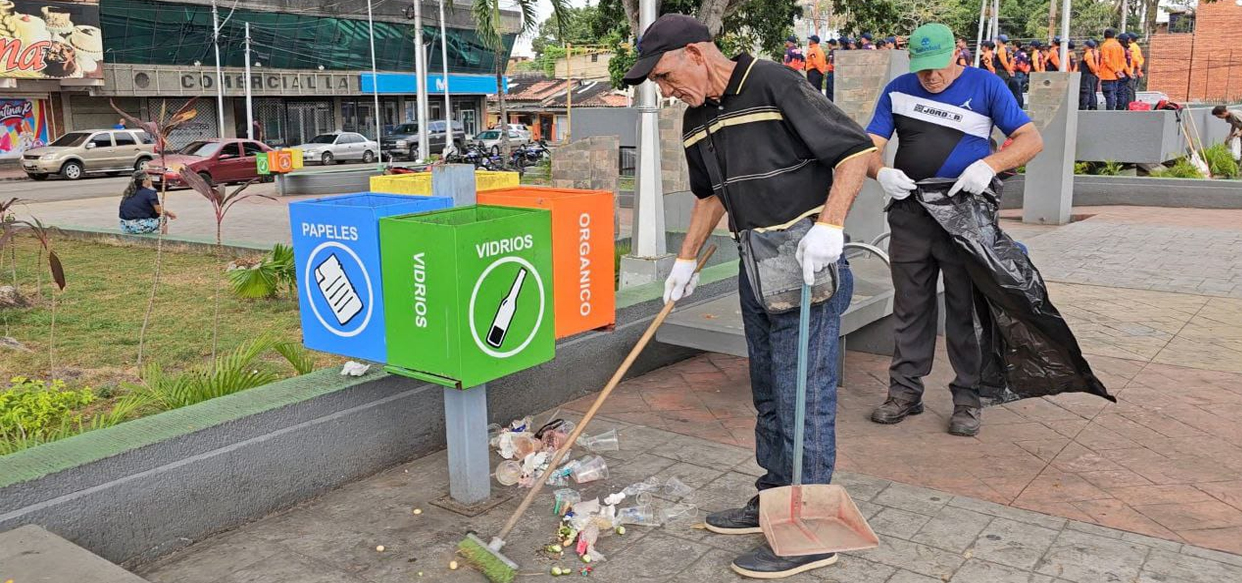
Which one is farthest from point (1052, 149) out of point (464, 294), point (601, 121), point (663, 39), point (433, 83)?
point (433, 83)

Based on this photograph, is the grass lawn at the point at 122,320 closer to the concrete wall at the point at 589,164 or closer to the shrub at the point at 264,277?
the shrub at the point at 264,277

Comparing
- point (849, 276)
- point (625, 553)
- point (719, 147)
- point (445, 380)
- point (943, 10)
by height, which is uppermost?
point (943, 10)

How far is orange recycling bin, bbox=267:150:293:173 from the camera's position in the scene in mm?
20562

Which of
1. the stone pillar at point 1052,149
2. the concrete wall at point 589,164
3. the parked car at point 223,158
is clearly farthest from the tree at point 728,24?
the parked car at point 223,158

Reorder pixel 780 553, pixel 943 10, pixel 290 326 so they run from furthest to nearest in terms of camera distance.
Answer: pixel 943 10
pixel 290 326
pixel 780 553

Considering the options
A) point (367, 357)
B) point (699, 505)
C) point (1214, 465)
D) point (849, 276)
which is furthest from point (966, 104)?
point (367, 357)

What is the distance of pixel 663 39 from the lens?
327 cm

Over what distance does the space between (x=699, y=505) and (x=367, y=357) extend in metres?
1.43

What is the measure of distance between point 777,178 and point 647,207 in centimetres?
464

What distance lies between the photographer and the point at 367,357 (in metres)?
3.91

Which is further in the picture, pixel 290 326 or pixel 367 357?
pixel 290 326

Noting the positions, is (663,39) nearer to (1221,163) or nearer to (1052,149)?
(1052,149)

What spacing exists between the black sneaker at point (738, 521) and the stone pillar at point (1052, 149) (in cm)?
1023

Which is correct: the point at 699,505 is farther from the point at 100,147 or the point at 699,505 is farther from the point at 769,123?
the point at 100,147
